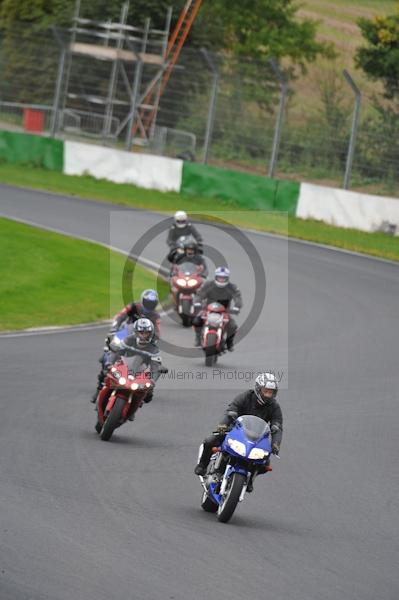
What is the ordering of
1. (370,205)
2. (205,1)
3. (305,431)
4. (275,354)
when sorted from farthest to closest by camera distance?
(205,1) → (370,205) → (275,354) → (305,431)

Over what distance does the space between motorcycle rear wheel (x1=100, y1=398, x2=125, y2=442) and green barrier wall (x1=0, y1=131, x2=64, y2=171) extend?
2936 cm

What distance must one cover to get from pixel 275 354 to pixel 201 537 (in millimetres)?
10155

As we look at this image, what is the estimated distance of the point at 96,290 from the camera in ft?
82.6

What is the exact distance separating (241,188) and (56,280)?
1344cm

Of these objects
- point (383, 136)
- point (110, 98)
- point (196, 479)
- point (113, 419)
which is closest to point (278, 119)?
point (383, 136)

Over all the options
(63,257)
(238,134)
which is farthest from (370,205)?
(63,257)

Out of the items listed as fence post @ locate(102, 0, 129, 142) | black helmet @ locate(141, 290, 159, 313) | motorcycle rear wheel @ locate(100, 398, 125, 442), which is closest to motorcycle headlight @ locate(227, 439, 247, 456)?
motorcycle rear wheel @ locate(100, 398, 125, 442)

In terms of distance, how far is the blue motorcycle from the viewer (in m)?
10.8

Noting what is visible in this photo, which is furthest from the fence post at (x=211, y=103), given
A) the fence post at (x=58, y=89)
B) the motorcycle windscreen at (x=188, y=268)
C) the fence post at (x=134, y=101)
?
the motorcycle windscreen at (x=188, y=268)

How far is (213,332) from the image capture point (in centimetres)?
1927

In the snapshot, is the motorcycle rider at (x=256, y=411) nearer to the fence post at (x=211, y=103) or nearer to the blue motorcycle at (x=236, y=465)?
the blue motorcycle at (x=236, y=465)

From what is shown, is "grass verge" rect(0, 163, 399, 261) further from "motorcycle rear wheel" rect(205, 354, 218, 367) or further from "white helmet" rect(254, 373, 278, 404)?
"white helmet" rect(254, 373, 278, 404)

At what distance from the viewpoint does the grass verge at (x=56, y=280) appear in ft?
73.1

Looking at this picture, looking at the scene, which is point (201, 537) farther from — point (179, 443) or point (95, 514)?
point (179, 443)
